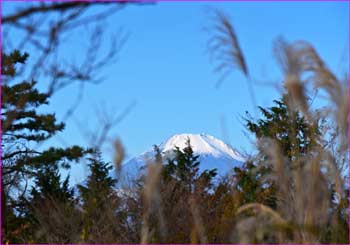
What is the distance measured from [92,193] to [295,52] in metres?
8.94

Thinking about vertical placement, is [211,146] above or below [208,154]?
below

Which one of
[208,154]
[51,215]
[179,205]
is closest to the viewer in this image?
[179,205]

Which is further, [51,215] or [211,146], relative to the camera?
[51,215]

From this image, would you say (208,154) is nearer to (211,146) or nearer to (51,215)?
(51,215)

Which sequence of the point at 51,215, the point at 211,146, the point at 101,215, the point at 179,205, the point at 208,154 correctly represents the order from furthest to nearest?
1. the point at 208,154
2. the point at 51,215
3. the point at 179,205
4. the point at 101,215
5. the point at 211,146

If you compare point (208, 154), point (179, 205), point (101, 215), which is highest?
point (208, 154)

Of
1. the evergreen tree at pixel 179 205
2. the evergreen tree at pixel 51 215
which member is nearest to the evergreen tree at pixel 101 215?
the evergreen tree at pixel 51 215

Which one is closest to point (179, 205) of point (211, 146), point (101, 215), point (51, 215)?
point (101, 215)

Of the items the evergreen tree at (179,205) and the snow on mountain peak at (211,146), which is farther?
the evergreen tree at (179,205)

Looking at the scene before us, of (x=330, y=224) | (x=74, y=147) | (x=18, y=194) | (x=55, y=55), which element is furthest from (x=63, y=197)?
(x=330, y=224)

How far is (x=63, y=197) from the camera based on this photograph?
15758 millimetres

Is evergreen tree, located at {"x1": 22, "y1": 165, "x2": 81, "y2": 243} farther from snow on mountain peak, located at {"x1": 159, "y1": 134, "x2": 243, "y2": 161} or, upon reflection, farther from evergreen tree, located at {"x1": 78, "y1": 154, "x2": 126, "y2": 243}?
snow on mountain peak, located at {"x1": 159, "y1": 134, "x2": 243, "y2": 161}

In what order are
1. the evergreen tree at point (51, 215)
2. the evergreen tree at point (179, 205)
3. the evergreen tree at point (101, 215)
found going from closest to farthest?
the evergreen tree at point (101, 215)
the evergreen tree at point (179, 205)
the evergreen tree at point (51, 215)

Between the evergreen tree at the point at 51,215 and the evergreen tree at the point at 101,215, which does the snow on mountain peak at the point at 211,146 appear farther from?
the evergreen tree at the point at 51,215
